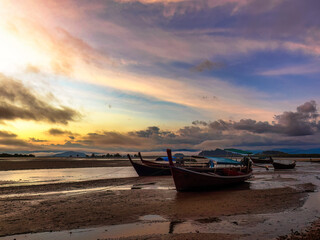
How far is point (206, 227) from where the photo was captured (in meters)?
9.14

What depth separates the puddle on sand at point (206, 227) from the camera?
8.40 m

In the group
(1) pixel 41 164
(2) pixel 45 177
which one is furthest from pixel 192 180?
(1) pixel 41 164

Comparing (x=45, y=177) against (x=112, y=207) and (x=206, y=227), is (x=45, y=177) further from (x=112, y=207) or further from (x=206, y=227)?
(x=206, y=227)

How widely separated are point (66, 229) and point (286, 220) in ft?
30.1

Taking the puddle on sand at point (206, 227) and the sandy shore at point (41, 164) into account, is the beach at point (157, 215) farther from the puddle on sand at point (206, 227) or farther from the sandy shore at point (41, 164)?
the sandy shore at point (41, 164)

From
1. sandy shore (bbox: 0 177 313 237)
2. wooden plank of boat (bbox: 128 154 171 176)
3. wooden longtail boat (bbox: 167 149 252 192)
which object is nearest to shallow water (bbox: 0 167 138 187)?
wooden plank of boat (bbox: 128 154 171 176)

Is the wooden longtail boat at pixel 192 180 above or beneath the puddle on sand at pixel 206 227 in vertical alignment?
above

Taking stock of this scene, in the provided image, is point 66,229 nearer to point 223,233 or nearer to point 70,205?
point 70,205

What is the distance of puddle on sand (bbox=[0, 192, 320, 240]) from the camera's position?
8398 mm

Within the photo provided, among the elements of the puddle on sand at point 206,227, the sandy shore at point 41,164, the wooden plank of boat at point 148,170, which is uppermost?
the sandy shore at point 41,164

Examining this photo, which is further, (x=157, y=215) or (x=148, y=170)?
(x=148, y=170)

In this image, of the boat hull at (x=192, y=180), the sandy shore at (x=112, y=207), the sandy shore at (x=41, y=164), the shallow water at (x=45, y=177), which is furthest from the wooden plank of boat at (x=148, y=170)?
the sandy shore at (x=41, y=164)

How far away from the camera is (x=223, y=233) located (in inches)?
333

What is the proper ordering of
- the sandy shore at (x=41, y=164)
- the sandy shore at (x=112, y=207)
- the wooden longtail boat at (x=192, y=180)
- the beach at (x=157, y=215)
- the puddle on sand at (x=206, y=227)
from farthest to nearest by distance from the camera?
the sandy shore at (x=41, y=164)
the wooden longtail boat at (x=192, y=180)
the sandy shore at (x=112, y=207)
the beach at (x=157, y=215)
the puddle on sand at (x=206, y=227)
